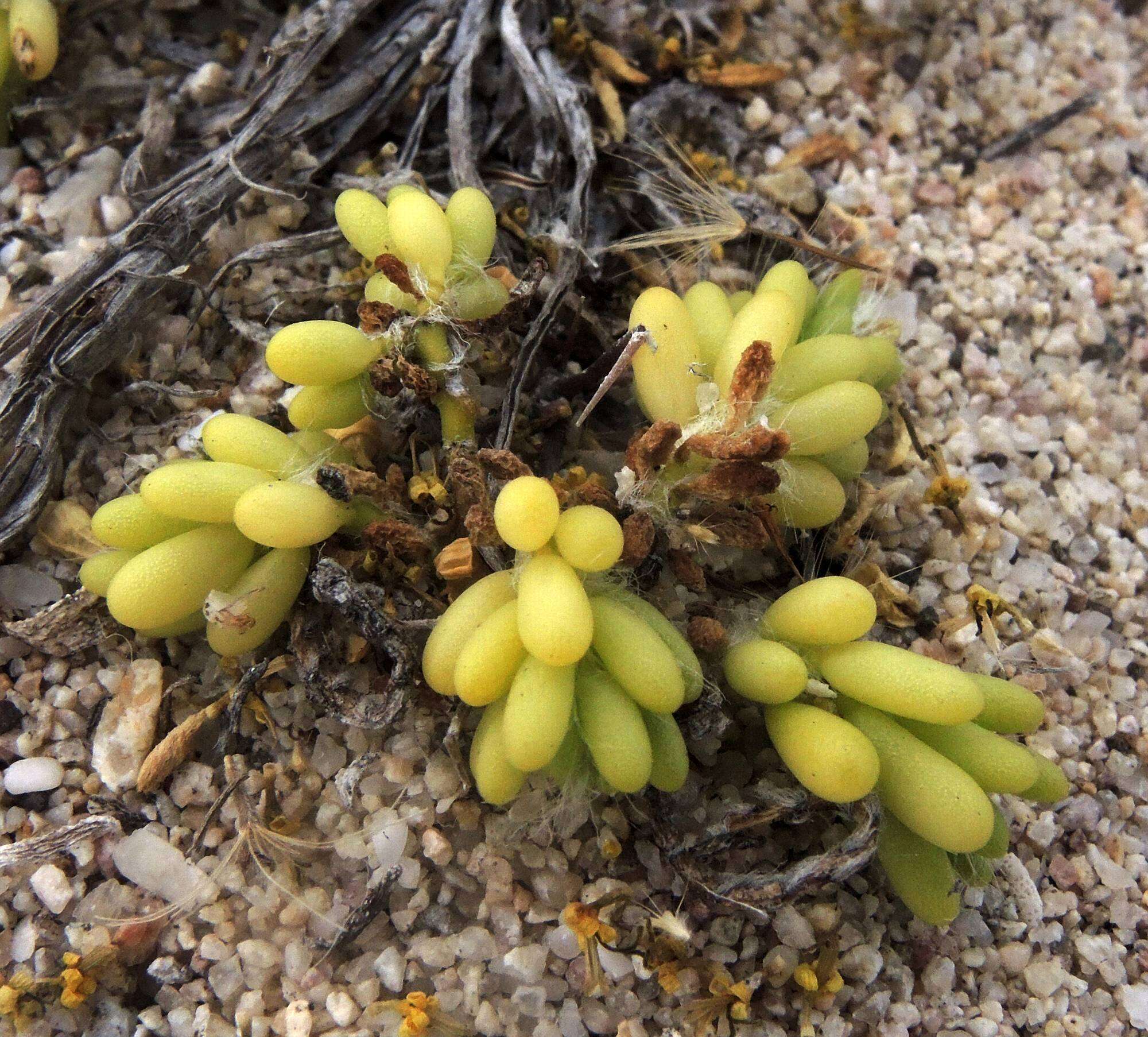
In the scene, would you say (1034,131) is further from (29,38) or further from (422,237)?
(29,38)

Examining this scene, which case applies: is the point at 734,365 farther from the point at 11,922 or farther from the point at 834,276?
the point at 11,922

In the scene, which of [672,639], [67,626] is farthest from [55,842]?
[672,639]

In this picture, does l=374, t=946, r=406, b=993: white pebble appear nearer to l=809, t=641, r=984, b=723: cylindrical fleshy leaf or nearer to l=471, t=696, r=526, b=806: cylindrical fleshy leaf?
l=471, t=696, r=526, b=806: cylindrical fleshy leaf

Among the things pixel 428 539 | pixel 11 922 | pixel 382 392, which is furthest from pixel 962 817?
pixel 11 922

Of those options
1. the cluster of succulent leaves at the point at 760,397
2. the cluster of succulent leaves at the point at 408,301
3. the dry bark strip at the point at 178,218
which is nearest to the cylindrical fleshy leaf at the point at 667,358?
the cluster of succulent leaves at the point at 760,397

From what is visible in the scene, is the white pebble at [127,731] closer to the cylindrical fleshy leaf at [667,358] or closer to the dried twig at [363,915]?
the dried twig at [363,915]

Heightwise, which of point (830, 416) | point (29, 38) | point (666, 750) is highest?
point (29, 38)
